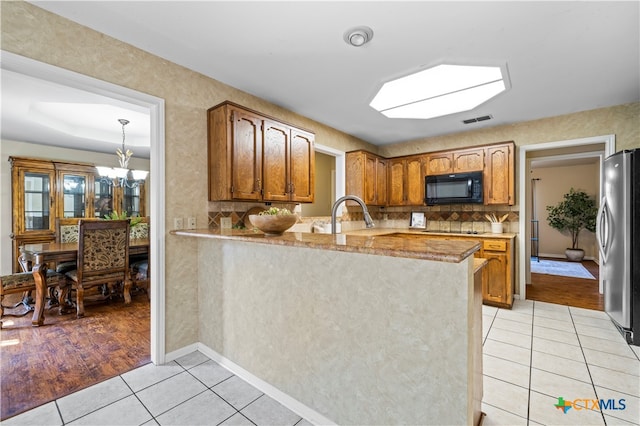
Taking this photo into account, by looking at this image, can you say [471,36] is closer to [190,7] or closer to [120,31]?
[190,7]

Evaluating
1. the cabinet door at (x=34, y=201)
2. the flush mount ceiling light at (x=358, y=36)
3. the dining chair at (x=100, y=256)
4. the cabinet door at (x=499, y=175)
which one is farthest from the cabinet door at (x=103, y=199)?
the cabinet door at (x=499, y=175)

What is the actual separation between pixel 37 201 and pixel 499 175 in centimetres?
732

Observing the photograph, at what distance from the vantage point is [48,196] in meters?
4.70

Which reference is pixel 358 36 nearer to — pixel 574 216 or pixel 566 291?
pixel 566 291

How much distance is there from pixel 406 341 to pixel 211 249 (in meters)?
1.69

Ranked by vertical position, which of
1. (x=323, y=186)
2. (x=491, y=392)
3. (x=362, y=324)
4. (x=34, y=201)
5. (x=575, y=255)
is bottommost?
(x=491, y=392)

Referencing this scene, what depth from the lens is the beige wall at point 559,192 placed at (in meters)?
6.52

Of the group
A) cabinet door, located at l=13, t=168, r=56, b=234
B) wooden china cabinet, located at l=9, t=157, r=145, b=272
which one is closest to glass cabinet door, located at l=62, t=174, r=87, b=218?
wooden china cabinet, located at l=9, t=157, r=145, b=272

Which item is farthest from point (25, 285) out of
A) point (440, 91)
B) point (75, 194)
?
point (440, 91)

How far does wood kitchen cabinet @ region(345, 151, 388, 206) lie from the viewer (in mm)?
4262

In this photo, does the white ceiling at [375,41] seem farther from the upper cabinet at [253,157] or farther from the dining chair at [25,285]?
the dining chair at [25,285]

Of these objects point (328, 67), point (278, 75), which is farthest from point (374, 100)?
point (278, 75)

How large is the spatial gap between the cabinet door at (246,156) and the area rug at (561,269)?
5897mm

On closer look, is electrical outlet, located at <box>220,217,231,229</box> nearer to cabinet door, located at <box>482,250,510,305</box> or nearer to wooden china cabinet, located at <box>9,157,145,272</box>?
cabinet door, located at <box>482,250,510,305</box>
